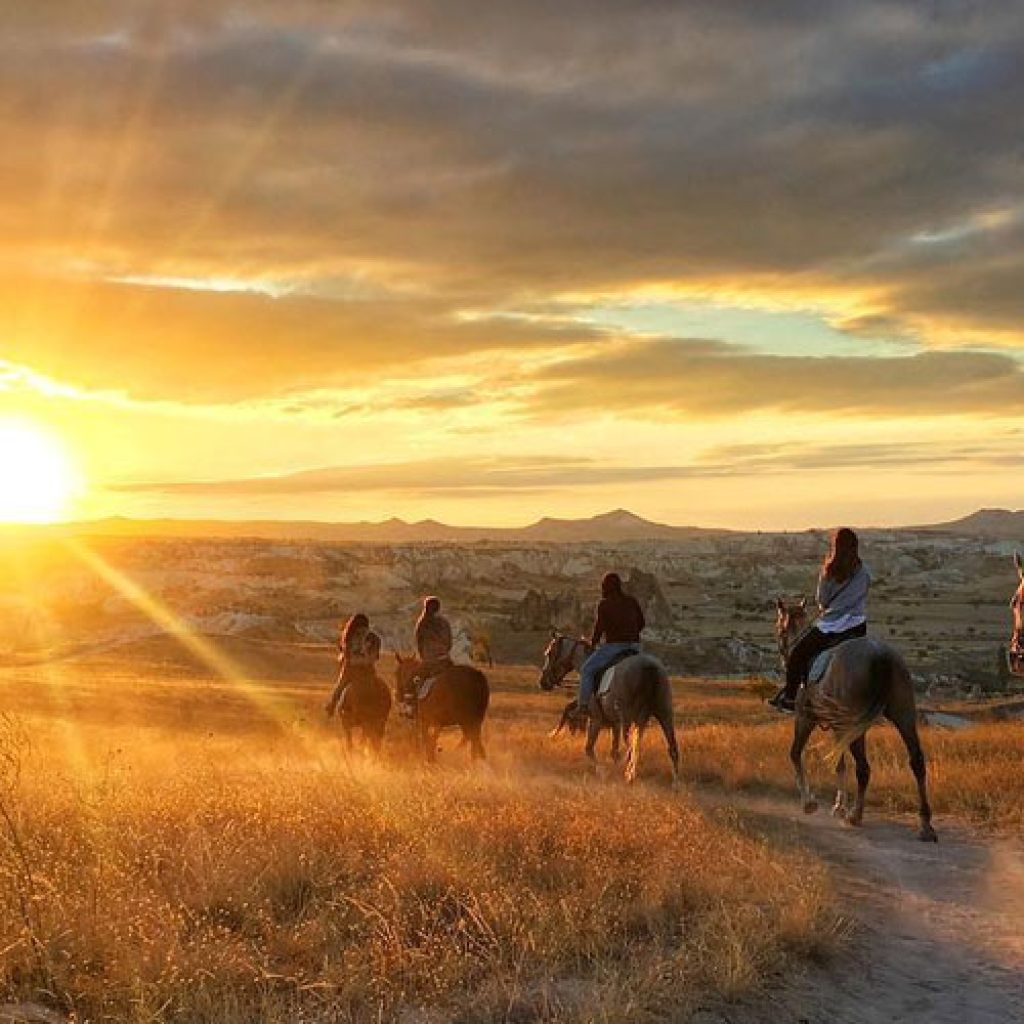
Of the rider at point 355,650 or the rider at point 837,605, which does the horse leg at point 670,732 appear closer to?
the rider at point 837,605

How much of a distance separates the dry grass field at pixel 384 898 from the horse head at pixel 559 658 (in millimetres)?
7427

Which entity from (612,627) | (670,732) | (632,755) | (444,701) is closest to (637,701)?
(670,732)

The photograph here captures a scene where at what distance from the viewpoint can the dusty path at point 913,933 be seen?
24.0ft

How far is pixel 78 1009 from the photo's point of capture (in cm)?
609

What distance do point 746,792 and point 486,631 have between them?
55.6 metres

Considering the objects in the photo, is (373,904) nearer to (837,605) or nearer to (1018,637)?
(837,605)

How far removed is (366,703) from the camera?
62.6 feet

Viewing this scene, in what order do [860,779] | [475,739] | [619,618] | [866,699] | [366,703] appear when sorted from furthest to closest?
[475,739]
[366,703]
[619,618]
[860,779]
[866,699]

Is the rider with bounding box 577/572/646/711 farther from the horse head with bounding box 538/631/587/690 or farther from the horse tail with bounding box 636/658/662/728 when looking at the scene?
the horse head with bounding box 538/631/587/690

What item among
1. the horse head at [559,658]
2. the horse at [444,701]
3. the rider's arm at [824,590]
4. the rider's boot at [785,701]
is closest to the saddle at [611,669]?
the horse at [444,701]

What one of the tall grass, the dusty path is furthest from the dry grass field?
the dusty path

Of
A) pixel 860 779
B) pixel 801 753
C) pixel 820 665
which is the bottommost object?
pixel 860 779

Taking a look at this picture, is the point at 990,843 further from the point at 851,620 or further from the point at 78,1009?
the point at 78,1009

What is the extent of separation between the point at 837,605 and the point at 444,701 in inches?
291
